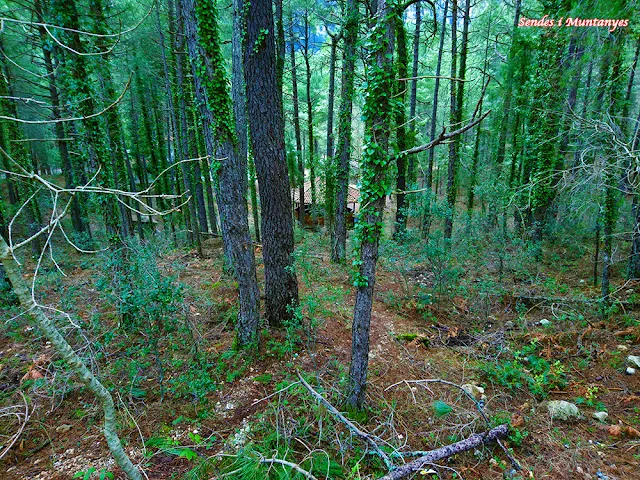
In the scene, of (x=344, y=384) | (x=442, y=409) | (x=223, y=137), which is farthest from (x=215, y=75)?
(x=442, y=409)

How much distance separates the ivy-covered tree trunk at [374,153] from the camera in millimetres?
2740

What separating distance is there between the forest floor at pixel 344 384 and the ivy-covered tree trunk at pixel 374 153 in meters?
1.24

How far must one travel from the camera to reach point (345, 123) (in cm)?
791

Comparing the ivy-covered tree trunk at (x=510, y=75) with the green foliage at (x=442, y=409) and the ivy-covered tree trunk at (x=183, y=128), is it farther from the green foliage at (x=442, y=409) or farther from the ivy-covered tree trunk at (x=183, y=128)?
the green foliage at (x=442, y=409)

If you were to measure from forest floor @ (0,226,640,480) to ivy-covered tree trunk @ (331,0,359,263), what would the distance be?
2.77m

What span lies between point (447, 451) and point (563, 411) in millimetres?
1821

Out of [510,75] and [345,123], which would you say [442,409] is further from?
[510,75]

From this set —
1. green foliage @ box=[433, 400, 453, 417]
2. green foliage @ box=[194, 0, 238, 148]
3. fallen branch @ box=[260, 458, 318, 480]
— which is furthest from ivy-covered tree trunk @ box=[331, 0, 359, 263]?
fallen branch @ box=[260, 458, 318, 480]

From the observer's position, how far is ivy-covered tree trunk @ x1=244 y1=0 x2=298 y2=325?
15.1ft

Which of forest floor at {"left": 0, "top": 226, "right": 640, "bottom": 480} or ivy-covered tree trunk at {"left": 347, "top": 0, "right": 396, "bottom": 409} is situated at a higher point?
ivy-covered tree trunk at {"left": 347, "top": 0, "right": 396, "bottom": 409}

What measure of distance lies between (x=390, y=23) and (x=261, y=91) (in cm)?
256

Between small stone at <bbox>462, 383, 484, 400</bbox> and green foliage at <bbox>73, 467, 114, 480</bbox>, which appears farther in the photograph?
small stone at <bbox>462, 383, 484, 400</bbox>

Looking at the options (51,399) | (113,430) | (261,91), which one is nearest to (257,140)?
(261,91)

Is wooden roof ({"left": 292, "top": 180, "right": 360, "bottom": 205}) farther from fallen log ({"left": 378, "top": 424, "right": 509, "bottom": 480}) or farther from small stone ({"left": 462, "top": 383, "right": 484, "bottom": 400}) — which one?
fallen log ({"left": 378, "top": 424, "right": 509, "bottom": 480})
